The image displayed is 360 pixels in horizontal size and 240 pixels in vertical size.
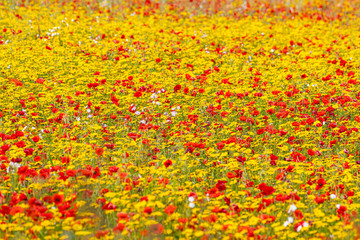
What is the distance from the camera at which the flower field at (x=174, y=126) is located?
3.80 meters

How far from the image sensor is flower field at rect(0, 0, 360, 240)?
3.80 m

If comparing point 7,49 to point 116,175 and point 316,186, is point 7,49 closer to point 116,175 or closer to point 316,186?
point 116,175

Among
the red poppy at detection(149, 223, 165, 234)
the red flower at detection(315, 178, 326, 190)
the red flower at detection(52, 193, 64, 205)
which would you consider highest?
the red flower at detection(52, 193, 64, 205)

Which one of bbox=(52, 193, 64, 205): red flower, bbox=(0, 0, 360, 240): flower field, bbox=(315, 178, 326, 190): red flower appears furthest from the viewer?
bbox=(315, 178, 326, 190): red flower

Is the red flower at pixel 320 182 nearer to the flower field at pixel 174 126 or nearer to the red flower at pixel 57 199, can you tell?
the flower field at pixel 174 126

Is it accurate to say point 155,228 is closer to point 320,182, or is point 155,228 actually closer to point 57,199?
point 57,199

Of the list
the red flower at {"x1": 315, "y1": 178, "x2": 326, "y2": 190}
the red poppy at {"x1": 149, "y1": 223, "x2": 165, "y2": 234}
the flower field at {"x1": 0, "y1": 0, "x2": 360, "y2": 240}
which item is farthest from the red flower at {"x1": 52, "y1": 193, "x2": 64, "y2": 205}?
the red flower at {"x1": 315, "y1": 178, "x2": 326, "y2": 190}

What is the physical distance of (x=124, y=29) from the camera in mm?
10859

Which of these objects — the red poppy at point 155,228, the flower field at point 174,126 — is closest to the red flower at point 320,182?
the flower field at point 174,126

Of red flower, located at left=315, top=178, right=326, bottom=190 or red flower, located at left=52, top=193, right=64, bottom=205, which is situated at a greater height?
red flower, located at left=52, top=193, right=64, bottom=205

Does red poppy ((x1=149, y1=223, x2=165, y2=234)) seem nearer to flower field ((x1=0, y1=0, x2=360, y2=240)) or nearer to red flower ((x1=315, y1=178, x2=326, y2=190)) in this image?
flower field ((x1=0, y1=0, x2=360, y2=240))

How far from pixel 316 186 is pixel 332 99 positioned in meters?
→ 2.98

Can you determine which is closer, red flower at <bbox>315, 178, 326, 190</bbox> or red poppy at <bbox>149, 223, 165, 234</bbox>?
red poppy at <bbox>149, 223, 165, 234</bbox>

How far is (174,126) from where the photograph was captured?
228 inches
